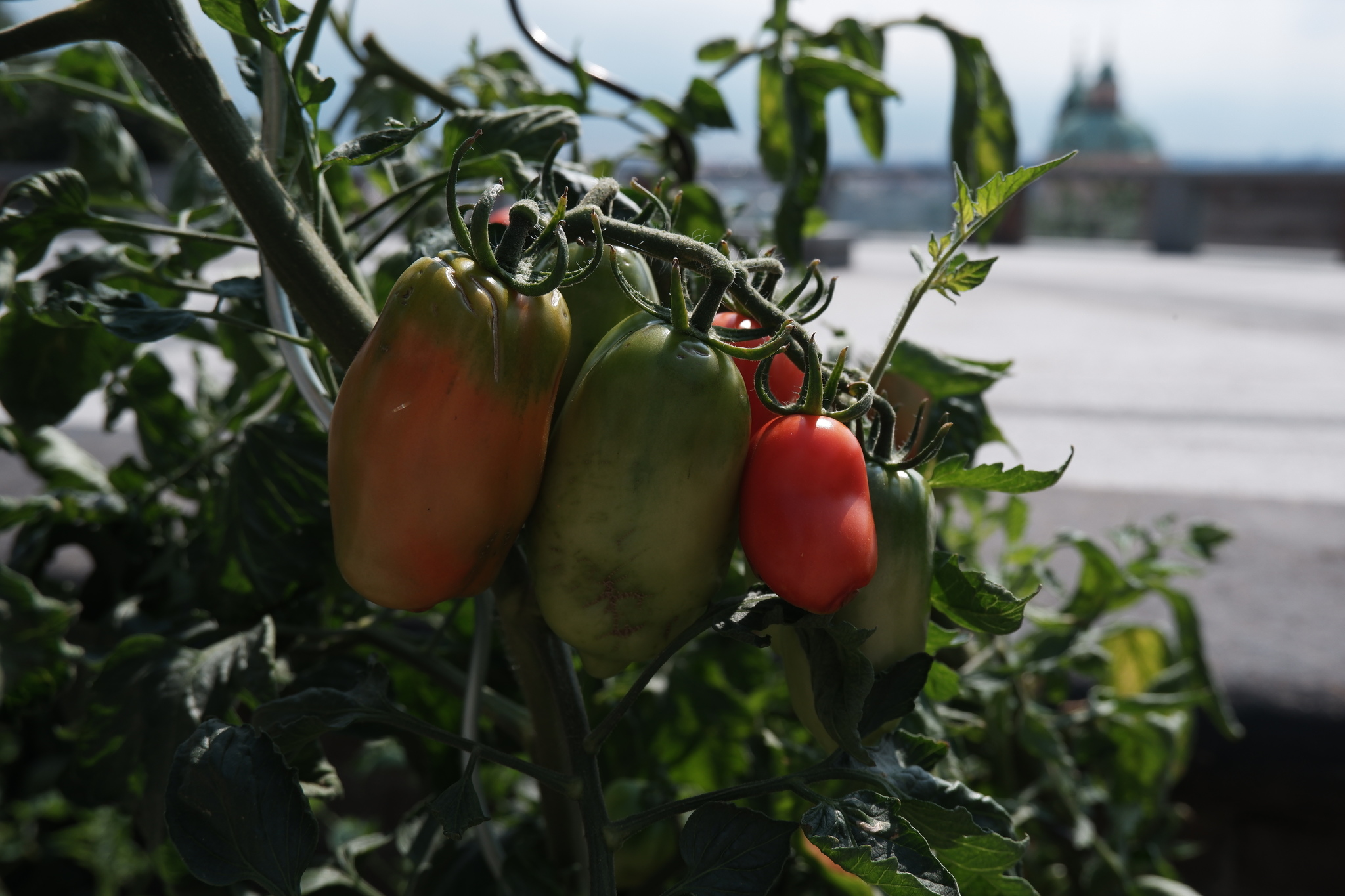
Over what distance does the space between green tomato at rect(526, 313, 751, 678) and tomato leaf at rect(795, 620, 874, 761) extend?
35mm

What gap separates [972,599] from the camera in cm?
30

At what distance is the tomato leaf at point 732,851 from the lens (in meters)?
0.27

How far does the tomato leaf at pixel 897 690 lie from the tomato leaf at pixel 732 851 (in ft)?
0.13

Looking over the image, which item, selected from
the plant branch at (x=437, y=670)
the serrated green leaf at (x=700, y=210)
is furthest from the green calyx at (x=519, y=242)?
the serrated green leaf at (x=700, y=210)

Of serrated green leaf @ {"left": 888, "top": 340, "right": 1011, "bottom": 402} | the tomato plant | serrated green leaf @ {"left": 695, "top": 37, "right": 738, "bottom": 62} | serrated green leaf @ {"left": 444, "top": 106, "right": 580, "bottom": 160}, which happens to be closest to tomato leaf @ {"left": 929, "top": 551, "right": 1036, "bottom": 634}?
the tomato plant

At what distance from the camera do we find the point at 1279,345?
2.71m

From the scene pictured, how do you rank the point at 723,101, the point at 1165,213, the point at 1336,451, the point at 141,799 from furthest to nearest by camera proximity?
the point at 1165,213
the point at 1336,451
the point at 723,101
the point at 141,799

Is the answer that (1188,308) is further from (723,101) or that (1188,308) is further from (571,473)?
(571,473)

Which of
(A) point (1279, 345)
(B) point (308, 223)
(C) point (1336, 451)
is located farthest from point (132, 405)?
(A) point (1279, 345)

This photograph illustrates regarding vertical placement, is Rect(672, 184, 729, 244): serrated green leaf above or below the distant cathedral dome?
above

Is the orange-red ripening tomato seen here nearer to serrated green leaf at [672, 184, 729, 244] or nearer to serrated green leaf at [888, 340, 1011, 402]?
serrated green leaf at [888, 340, 1011, 402]

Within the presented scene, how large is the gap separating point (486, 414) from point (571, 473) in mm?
28

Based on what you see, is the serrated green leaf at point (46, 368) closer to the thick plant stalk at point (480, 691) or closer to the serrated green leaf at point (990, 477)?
the thick plant stalk at point (480, 691)

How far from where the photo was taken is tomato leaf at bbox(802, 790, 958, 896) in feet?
0.81
